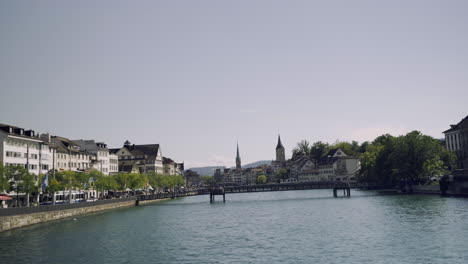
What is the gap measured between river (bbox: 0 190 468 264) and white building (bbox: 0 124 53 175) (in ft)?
65.2

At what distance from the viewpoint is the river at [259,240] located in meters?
35.5

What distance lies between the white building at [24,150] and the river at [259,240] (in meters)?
19.9

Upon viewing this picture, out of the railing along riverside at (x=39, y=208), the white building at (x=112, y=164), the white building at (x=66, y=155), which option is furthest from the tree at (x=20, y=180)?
the white building at (x=112, y=164)

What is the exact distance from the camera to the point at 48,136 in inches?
3787

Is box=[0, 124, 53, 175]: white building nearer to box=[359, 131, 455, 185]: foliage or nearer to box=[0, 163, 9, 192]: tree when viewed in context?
box=[0, 163, 9, 192]: tree

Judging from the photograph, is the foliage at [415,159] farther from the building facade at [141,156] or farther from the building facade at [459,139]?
the building facade at [141,156]

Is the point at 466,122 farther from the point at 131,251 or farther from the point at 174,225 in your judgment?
the point at 131,251

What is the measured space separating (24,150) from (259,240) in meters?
54.1

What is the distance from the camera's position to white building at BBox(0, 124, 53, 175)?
74688 millimetres

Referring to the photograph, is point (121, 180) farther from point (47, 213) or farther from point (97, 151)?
point (47, 213)

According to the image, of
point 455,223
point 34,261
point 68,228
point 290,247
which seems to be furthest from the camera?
point 68,228

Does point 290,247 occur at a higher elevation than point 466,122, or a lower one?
lower

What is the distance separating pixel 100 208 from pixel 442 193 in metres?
63.6

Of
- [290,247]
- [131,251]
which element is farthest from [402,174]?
[131,251]
